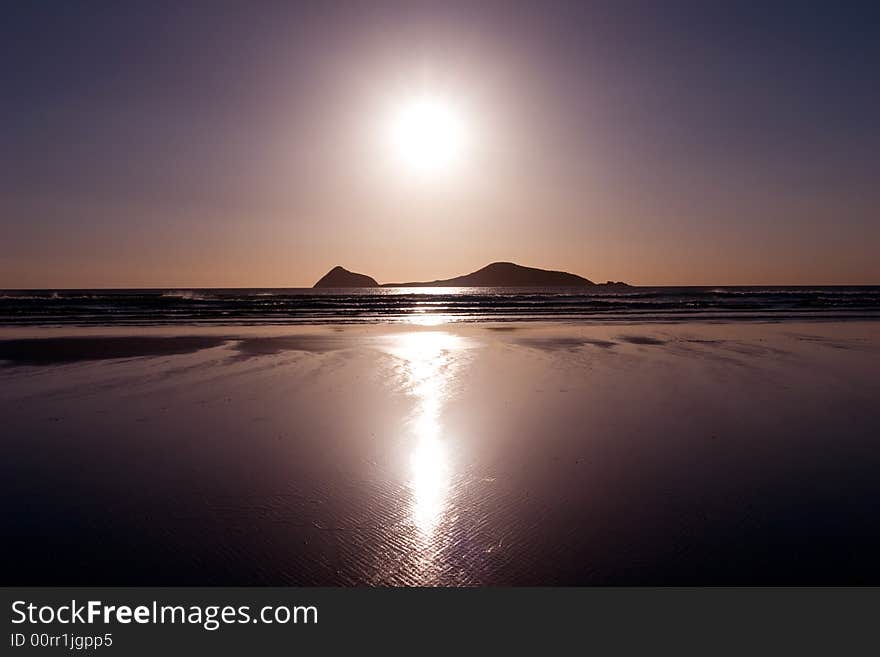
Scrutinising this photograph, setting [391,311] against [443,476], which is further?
[391,311]

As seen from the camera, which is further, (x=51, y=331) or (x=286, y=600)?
(x=51, y=331)

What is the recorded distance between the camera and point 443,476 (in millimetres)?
6102

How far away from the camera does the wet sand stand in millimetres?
4215

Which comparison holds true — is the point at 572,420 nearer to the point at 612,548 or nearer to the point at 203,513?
the point at 612,548

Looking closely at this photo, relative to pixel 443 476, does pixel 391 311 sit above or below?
above

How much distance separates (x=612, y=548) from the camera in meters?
4.41

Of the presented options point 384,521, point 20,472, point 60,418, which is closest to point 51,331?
point 60,418

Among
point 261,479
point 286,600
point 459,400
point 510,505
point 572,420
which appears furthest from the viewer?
point 459,400

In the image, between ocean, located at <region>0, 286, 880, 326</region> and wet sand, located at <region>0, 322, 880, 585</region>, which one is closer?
wet sand, located at <region>0, 322, 880, 585</region>

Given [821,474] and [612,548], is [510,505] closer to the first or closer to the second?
[612,548]

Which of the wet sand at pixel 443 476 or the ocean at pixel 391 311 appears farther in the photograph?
the ocean at pixel 391 311

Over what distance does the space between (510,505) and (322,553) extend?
1.82 meters

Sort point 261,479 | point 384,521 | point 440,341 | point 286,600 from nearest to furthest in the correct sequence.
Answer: point 286,600, point 384,521, point 261,479, point 440,341

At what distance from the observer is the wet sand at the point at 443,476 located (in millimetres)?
4215
